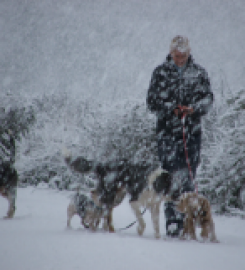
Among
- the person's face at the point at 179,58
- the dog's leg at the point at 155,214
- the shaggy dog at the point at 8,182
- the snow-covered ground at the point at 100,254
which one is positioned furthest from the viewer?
the shaggy dog at the point at 8,182

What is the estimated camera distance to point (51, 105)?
6.39m

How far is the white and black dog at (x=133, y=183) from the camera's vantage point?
1.90 meters

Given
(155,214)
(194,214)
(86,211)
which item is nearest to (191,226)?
(194,214)

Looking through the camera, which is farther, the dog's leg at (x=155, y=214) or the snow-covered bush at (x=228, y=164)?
the snow-covered bush at (x=228, y=164)

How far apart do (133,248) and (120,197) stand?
701 mm

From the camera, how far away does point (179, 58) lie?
2021mm

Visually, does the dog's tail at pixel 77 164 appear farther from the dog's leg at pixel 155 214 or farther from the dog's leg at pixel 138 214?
the dog's leg at pixel 155 214

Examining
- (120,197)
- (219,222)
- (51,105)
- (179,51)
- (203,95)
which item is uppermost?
(51,105)

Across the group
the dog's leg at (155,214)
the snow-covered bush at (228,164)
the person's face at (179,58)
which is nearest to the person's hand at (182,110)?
the person's face at (179,58)

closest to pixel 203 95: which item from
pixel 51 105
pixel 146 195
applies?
pixel 146 195

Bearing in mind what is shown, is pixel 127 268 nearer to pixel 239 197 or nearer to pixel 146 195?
pixel 146 195

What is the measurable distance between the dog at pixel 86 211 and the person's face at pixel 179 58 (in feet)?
4.67

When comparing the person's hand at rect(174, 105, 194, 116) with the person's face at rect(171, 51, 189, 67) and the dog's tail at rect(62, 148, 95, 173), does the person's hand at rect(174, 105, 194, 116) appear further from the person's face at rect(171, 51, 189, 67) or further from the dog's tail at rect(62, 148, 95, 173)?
the dog's tail at rect(62, 148, 95, 173)

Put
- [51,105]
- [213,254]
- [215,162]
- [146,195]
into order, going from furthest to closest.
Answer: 1. [51,105]
2. [215,162]
3. [146,195]
4. [213,254]
